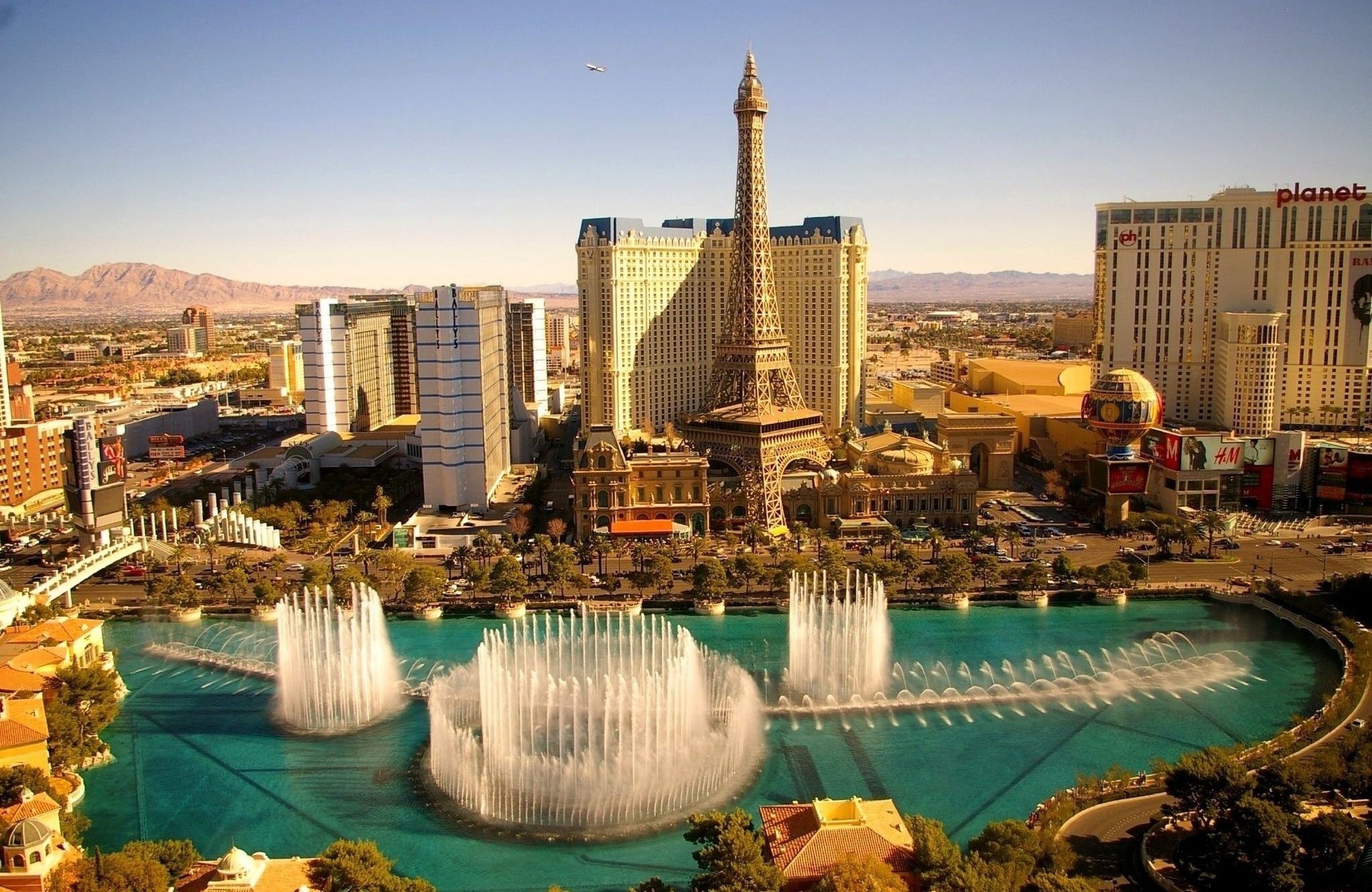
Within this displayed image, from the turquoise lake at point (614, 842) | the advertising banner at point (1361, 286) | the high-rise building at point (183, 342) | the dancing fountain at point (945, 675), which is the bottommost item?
the turquoise lake at point (614, 842)

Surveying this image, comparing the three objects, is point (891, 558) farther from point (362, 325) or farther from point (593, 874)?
Result: point (362, 325)

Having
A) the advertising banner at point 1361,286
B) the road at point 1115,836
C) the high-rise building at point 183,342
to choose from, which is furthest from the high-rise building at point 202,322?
the road at point 1115,836

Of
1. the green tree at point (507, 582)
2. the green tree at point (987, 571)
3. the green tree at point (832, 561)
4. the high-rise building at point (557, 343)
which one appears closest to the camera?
the green tree at point (507, 582)

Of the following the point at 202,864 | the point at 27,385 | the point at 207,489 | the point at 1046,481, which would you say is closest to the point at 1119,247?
the point at 1046,481

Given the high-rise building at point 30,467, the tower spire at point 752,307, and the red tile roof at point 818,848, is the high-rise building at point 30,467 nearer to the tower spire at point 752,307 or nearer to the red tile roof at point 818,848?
the tower spire at point 752,307

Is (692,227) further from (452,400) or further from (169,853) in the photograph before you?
(169,853)

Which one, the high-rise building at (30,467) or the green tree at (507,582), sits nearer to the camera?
the green tree at (507,582)

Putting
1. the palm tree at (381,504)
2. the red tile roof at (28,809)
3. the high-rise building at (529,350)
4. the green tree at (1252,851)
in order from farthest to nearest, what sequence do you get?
1. the high-rise building at (529,350)
2. the palm tree at (381,504)
3. the red tile roof at (28,809)
4. the green tree at (1252,851)

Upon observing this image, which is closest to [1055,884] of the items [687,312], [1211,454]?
[1211,454]
